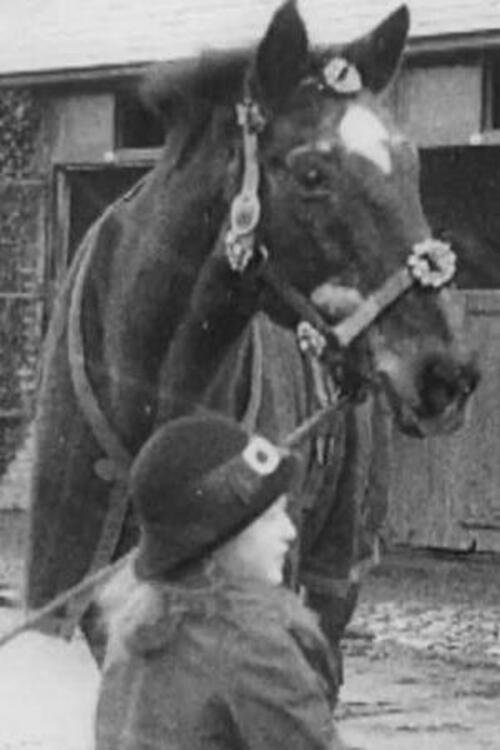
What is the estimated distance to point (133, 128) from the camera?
15.5 m

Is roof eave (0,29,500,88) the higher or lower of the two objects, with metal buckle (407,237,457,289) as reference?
higher

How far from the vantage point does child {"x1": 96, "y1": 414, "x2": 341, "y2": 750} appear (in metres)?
3.86

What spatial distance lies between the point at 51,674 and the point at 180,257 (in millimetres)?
3983

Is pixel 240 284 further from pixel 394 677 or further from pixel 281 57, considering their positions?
pixel 394 677

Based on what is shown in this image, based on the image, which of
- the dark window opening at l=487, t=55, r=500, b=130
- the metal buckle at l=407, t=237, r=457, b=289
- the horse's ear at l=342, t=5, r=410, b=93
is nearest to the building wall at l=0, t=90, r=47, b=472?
the dark window opening at l=487, t=55, r=500, b=130

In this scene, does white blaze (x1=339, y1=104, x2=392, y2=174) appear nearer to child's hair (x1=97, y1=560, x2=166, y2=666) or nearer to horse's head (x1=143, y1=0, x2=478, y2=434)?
horse's head (x1=143, y1=0, x2=478, y2=434)

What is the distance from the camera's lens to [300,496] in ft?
19.2

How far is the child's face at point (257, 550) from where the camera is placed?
394 cm

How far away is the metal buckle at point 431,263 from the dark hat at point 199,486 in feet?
3.27

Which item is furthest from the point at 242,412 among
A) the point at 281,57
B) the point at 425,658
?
the point at 425,658

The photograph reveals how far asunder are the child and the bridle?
1.00 m

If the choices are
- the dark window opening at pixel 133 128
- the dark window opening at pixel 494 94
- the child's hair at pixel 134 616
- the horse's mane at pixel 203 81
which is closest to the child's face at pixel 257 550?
the child's hair at pixel 134 616

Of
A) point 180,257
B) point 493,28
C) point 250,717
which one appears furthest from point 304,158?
point 493,28

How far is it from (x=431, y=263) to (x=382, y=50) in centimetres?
79
